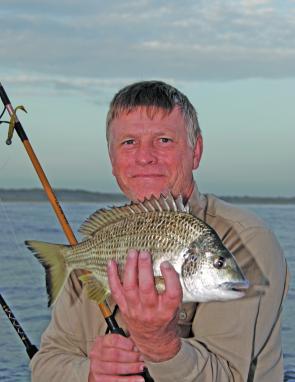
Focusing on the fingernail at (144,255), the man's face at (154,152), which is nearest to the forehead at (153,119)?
the man's face at (154,152)

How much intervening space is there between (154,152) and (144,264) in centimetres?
103

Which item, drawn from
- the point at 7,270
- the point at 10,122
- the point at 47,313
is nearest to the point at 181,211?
the point at 10,122

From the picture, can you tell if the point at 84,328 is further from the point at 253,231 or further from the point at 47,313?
the point at 47,313

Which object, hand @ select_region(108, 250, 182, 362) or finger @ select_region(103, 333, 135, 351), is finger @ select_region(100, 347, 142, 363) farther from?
hand @ select_region(108, 250, 182, 362)

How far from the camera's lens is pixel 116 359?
3475 mm

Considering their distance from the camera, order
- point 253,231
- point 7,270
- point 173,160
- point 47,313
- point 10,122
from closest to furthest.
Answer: point 253,231 → point 173,160 → point 10,122 → point 47,313 → point 7,270

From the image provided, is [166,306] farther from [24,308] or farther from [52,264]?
[24,308]

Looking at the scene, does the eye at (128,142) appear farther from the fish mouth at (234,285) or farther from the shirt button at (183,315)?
the fish mouth at (234,285)

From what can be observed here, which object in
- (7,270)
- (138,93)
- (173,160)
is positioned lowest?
(7,270)

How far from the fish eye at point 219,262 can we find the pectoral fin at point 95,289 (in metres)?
0.53

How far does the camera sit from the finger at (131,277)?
10.1 feet

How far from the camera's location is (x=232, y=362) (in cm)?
353

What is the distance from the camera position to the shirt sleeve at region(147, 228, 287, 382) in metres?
3.40

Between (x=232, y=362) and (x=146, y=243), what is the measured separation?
0.68 m
